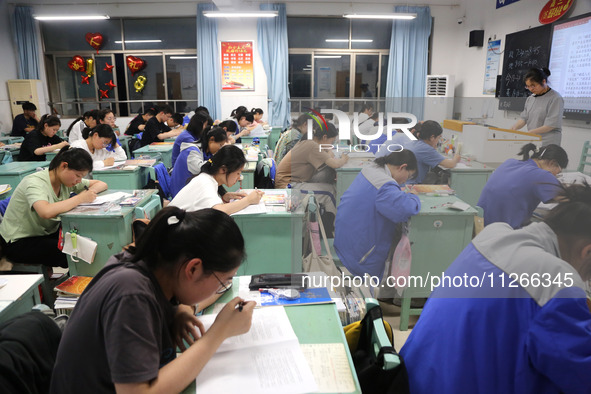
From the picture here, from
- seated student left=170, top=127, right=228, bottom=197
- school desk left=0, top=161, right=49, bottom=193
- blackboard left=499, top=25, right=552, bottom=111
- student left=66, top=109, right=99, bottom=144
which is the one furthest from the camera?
student left=66, top=109, right=99, bottom=144

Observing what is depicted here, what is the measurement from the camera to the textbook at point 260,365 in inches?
37.2

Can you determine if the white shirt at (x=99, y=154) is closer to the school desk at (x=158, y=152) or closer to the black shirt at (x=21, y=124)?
the school desk at (x=158, y=152)

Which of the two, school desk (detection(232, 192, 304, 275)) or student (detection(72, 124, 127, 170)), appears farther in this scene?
student (detection(72, 124, 127, 170))

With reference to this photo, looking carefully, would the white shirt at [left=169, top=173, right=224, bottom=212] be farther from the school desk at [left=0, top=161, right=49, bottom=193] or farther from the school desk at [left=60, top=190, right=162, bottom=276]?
the school desk at [left=0, top=161, right=49, bottom=193]

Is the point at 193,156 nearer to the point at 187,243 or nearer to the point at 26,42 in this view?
the point at 187,243

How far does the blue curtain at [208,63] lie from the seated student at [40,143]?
11.4 feet

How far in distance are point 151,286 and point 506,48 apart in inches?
256

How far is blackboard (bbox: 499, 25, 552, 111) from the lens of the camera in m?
4.96

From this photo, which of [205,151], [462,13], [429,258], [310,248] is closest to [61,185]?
[205,151]

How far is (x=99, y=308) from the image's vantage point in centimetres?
88

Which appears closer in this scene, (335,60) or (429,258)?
(429,258)

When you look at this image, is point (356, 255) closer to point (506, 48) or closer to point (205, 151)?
point (205, 151)

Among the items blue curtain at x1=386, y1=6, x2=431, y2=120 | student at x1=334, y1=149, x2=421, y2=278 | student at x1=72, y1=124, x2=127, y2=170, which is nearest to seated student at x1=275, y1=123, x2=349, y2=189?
student at x1=334, y1=149, x2=421, y2=278

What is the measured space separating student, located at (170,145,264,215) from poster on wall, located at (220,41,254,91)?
19.2 feet
